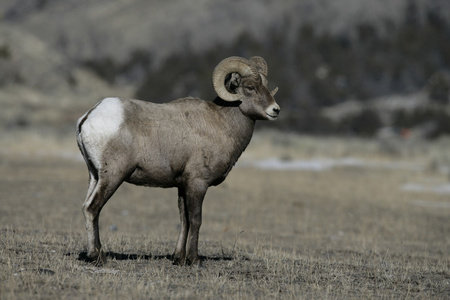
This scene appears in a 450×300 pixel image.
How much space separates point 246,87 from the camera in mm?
9703

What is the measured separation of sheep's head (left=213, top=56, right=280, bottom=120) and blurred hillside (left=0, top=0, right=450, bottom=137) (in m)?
40.1

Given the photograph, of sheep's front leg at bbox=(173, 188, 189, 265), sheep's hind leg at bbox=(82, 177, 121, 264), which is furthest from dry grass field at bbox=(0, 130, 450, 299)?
sheep's hind leg at bbox=(82, 177, 121, 264)

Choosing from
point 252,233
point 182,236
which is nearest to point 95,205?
point 182,236

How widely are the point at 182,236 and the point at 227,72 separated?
253cm

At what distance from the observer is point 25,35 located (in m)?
78.9

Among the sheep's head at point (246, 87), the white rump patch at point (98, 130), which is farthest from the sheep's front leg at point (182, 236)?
the sheep's head at point (246, 87)

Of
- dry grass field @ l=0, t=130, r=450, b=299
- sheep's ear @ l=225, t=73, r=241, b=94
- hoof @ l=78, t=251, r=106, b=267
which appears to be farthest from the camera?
sheep's ear @ l=225, t=73, r=241, b=94

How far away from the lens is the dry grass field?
800 centimetres

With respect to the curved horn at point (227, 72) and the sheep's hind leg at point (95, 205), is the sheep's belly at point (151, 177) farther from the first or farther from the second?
the curved horn at point (227, 72)

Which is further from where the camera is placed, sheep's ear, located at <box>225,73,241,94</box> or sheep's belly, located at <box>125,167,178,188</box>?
sheep's ear, located at <box>225,73,241,94</box>

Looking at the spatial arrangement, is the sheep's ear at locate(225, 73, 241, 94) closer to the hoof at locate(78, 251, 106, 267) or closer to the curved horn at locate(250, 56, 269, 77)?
the curved horn at locate(250, 56, 269, 77)

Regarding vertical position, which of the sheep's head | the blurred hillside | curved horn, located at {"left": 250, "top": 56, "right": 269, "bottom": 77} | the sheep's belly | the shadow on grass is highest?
the blurred hillside

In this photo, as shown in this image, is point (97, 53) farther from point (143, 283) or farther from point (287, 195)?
point (143, 283)

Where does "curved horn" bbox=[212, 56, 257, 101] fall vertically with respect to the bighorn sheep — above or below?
above
